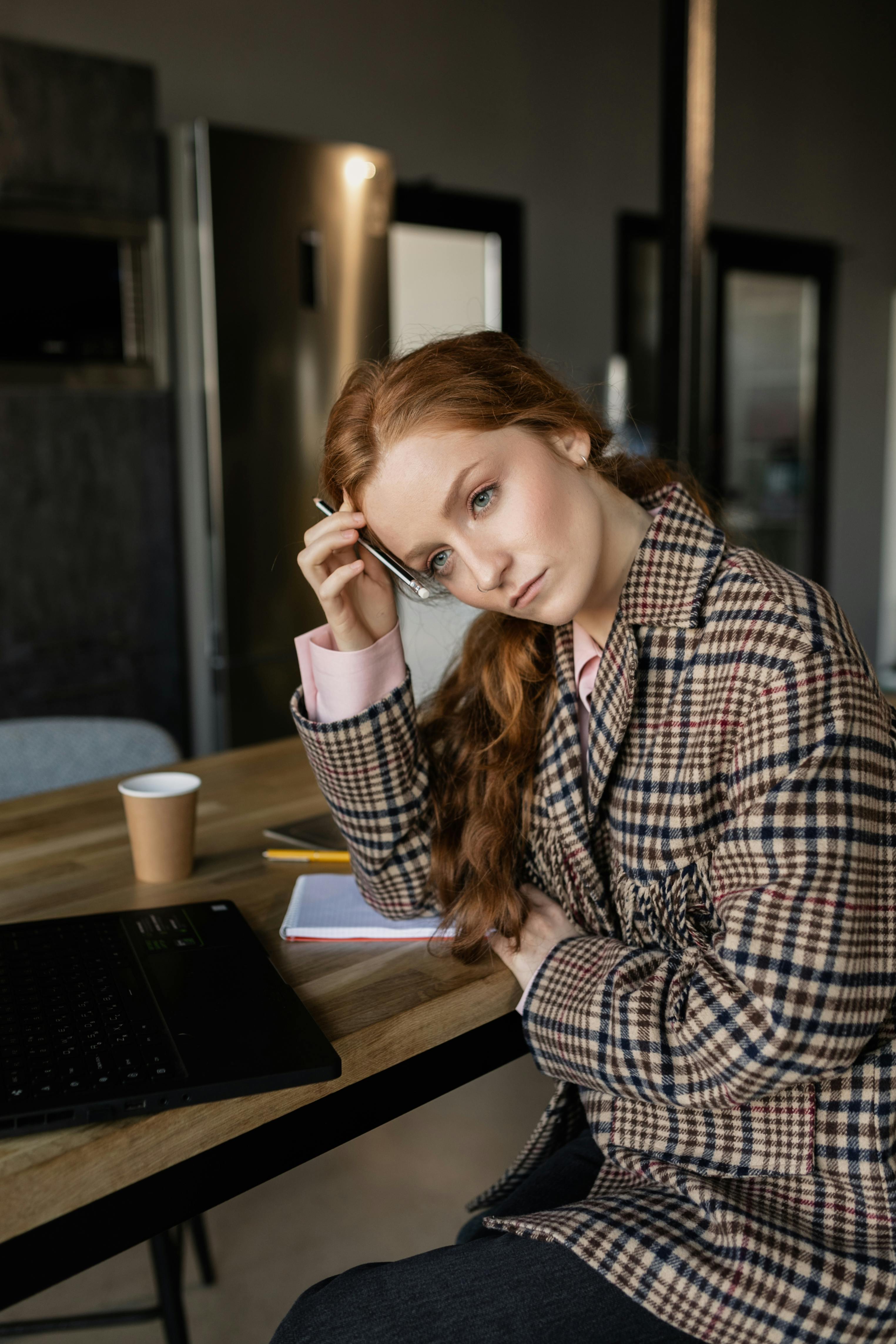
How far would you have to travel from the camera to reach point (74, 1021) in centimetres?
87

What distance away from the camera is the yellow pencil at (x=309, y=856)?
1.32 meters

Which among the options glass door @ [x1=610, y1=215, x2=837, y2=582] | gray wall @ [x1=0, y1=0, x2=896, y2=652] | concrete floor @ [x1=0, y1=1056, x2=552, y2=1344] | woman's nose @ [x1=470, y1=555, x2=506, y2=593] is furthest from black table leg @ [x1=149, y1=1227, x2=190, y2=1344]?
glass door @ [x1=610, y1=215, x2=837, y2=582]

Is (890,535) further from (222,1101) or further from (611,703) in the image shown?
(222,1101)

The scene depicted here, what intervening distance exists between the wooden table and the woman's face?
0.35 meters

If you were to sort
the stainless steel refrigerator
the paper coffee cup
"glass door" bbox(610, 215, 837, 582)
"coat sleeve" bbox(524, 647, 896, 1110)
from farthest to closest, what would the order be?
1. "glass door" bbox(610, 215, 837, 582)
2. the stainless steel refrigerator
3. the paper coffee cup
4. "coat sleeve" bbox(524, 647, 896, 1110)

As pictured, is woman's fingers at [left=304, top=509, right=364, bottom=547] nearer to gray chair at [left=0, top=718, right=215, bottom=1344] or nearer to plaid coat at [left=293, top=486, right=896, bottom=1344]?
plaid coat at [left=293, top=486, right=896, bottom=1344]

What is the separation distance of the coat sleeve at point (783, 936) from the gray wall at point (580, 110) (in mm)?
2359

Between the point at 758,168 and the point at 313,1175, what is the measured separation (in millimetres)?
5023

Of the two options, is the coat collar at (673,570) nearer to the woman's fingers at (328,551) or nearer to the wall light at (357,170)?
the woman's fingers at (328,551)

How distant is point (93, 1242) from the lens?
2.45 ft

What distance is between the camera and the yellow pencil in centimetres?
132

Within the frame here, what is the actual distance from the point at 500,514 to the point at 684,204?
224 centimetres

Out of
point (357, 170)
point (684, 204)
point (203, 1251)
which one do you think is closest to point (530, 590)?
point (203, 1251)

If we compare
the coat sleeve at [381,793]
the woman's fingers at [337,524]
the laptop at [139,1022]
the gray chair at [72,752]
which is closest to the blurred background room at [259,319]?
the gray chair at [72,752]
